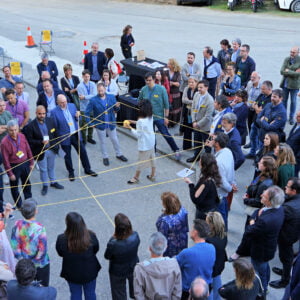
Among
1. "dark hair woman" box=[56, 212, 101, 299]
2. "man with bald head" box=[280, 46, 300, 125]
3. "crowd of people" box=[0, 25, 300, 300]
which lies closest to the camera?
"crowd of people" box=[0, 25, 300, 300]

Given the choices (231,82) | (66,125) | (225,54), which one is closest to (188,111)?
(231,82)

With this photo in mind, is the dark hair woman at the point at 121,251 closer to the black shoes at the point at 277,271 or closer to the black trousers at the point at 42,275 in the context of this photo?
the black trousers at the point at 42,275

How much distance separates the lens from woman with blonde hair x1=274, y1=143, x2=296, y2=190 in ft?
19.3

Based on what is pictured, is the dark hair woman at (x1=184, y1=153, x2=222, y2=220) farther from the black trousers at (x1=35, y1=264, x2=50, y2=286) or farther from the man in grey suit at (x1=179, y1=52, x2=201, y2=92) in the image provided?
the man in grey suit at (x1=179, y1=52, x2=201, y2=92)

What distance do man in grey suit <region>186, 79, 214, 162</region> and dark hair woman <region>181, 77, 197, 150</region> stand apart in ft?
1.41

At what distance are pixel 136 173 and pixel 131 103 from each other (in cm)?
238

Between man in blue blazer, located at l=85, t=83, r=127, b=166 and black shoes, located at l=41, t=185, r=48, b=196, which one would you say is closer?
black shoes, located at l=41, t=185, r=48, b=196

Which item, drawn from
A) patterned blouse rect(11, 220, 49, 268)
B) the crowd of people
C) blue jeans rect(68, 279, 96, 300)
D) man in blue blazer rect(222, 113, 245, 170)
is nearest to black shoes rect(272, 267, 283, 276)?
the crowd of people

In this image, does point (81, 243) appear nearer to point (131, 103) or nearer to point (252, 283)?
point (252, 283)

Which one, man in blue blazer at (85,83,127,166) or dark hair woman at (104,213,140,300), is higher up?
man in blue blazer at (85,83,127,166)

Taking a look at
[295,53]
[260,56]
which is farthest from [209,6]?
[295,53]

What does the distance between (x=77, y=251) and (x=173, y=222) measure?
1.19 meters

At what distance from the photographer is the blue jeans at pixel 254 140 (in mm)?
8555

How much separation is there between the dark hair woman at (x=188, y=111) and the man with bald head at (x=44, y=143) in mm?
2754
